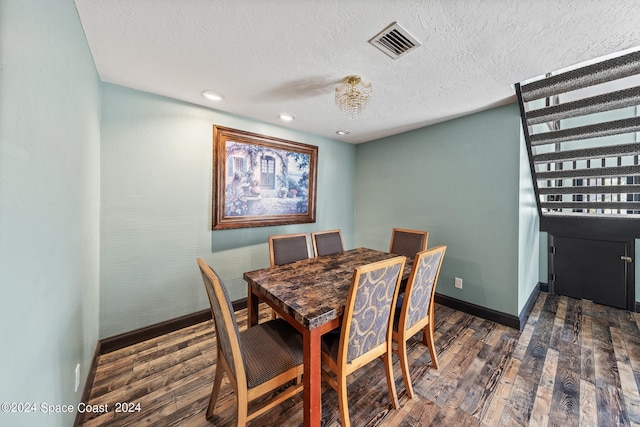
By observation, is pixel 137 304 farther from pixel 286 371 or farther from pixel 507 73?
pixel 507 73

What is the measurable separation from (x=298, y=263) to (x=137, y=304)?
4.93 ft

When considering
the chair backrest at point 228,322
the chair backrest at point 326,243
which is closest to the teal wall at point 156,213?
the chair backrest at point 326,243

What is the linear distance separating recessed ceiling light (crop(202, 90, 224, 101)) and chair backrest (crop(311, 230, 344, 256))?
161 cm

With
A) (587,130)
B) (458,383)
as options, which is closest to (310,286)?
(458,383)

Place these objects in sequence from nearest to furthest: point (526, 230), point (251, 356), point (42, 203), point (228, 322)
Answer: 1. point (42, 203)
2. point (228, 322)
3. point (251, 356)
4. point (526, 230)

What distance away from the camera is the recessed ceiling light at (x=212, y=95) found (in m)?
2.12

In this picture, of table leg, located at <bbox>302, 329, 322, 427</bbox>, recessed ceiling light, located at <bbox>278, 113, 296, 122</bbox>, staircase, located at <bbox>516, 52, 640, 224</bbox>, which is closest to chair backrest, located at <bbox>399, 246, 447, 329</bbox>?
table leg, located at <bbox>302, 329, 322, 427</bbox>

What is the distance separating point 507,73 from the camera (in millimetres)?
1771

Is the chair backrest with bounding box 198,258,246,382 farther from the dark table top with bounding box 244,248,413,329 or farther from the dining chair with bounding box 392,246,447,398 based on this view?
the dining chair with bounding box 392,246,447,398

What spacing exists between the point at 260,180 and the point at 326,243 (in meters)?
1.10

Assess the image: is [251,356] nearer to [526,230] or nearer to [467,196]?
[467,196]

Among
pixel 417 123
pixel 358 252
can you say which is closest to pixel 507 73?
pixel 417 123

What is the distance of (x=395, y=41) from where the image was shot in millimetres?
1420

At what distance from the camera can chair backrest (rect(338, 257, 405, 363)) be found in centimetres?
119
